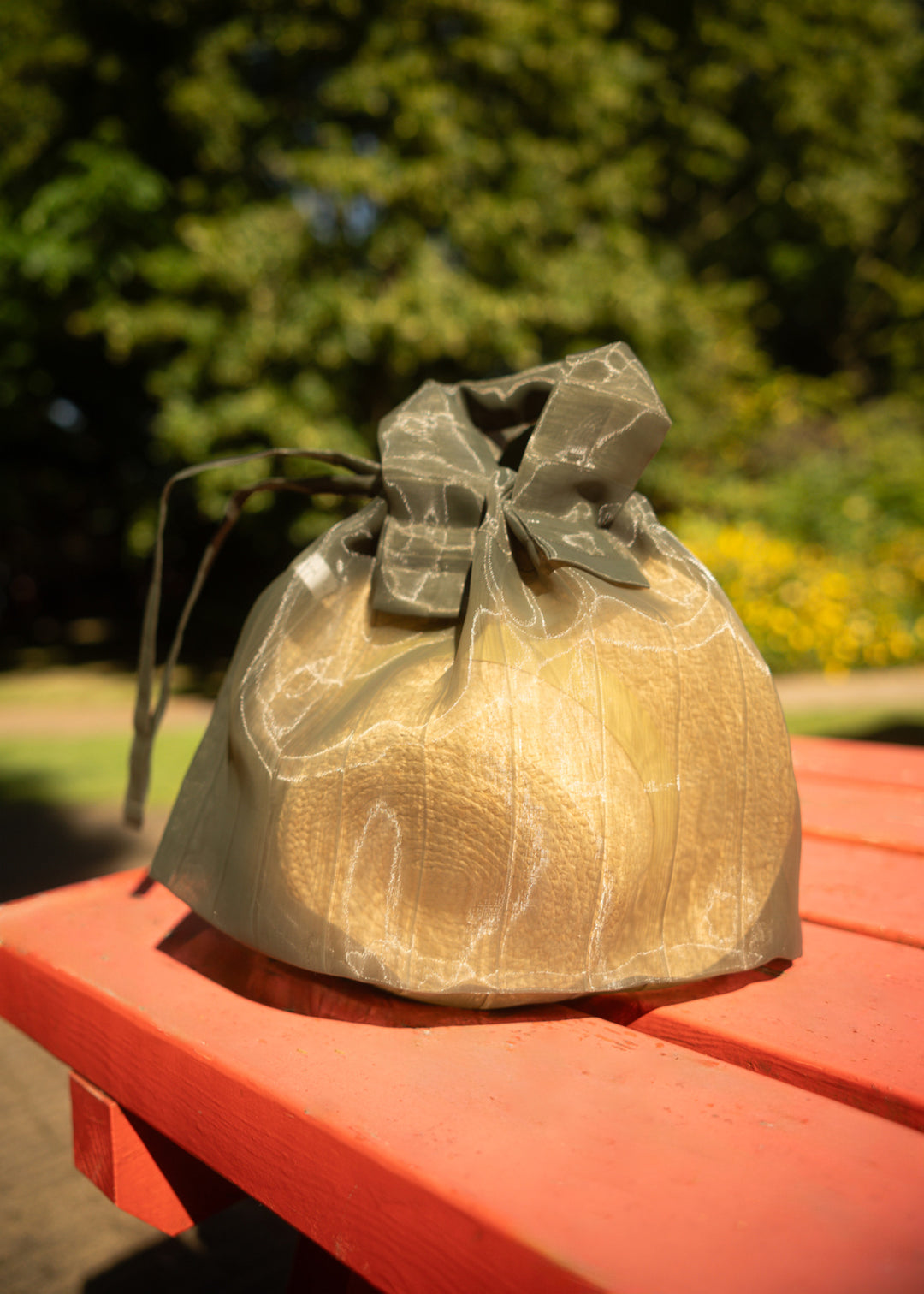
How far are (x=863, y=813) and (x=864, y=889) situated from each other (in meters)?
0.39

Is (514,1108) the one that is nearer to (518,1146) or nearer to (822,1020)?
(518,1146)

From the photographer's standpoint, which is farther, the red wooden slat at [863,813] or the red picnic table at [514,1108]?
the red wooden slat at [863,813]

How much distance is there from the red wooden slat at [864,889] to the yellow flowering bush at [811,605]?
6227 millimetres

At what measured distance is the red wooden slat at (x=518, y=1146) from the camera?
616 mm

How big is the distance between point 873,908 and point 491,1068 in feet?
2.26

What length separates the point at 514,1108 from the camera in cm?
79

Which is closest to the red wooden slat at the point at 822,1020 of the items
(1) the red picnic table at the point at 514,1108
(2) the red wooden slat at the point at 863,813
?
(1) the red picnic table at the point at 514,1108

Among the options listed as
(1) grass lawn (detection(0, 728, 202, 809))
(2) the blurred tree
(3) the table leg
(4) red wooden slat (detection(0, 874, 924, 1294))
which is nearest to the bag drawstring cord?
(4) red wooden slat (detection(0, 874, 924, 1294))

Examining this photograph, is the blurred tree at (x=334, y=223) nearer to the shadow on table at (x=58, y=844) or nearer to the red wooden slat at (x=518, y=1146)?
the shadow on table at (x=58, y=844)

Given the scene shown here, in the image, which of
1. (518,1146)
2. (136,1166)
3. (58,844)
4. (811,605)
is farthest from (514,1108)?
(811,605)

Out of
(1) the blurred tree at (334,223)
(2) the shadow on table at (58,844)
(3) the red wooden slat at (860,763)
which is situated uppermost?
(1) the blurred tree at (334,223)

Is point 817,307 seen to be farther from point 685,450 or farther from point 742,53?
point 685,450

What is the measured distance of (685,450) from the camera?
9.78 m

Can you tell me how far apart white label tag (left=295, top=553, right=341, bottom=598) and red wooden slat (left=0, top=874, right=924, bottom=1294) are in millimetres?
486
